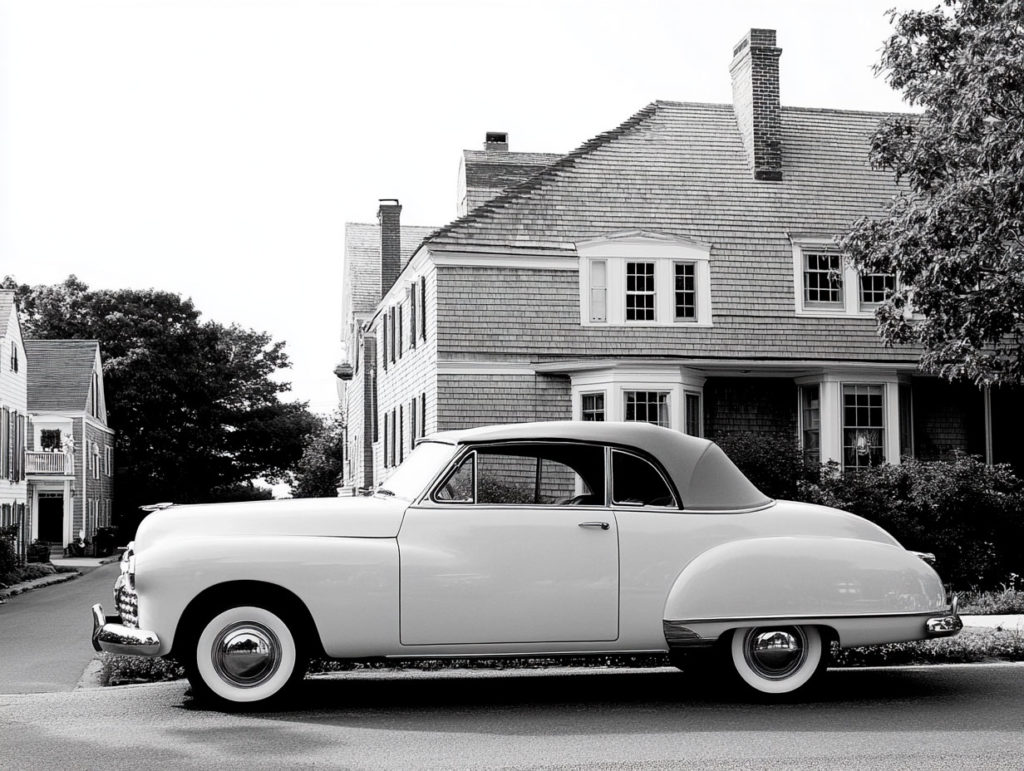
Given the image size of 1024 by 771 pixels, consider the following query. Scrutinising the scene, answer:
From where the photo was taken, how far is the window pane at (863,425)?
24.8 m

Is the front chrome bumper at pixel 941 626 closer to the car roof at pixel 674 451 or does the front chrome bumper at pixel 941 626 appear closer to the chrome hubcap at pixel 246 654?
the car roof at pixel 674 451

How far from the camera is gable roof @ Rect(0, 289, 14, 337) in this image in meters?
36.2

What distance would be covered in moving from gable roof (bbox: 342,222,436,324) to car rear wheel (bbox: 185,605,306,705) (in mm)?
33703

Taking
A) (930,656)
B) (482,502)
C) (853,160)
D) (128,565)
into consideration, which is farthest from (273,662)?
(853,160)

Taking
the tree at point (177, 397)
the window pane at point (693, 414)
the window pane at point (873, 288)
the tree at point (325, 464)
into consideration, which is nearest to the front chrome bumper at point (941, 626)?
the window pane at point (693, 414)

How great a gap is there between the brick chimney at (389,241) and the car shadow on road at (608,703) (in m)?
26.5

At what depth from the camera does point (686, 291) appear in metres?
25.1

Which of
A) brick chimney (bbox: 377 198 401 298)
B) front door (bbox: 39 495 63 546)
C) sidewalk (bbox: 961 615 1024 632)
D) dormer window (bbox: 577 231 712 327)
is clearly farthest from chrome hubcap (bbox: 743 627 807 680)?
front door (bbox: 39 495 63 546)

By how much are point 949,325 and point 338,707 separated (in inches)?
555

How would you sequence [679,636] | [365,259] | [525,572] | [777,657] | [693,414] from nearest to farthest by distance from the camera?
1. [525,572]
2. [679,636]
3. [777,657]
4. [693,414]
5. [365,259]

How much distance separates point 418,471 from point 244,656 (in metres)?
1.59

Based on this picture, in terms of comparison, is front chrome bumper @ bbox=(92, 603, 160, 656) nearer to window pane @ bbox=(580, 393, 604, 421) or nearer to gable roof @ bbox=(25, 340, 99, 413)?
window pane @ bbox=(580, 393, 604, 421)

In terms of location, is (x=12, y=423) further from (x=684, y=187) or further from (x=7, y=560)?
(x=684, y=187)

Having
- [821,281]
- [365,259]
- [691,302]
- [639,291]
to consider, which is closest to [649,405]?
[639,291]
